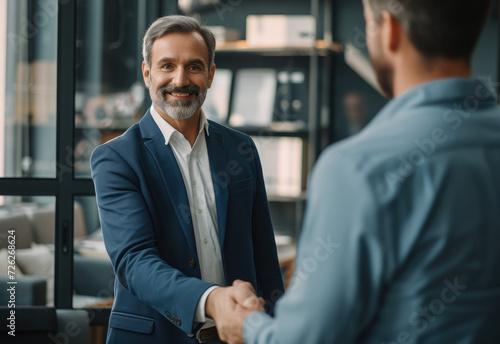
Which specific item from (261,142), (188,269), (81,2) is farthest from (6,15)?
(261,142)

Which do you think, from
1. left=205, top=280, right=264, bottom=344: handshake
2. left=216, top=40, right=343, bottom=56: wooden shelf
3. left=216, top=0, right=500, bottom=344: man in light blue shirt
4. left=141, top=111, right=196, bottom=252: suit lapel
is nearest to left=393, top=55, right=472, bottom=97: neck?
left=216, top=0, right=500, bottom=344: man in light blue shirt

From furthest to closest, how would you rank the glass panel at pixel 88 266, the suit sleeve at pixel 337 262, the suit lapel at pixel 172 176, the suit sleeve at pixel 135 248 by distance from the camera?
the glass panel at pixel 88 266
the suit lapel at pixel 172 176
the suit sleeve at pixel 135 248
the suit sleeve at pixel 337 262

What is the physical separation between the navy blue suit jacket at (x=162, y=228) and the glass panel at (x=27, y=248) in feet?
4.43

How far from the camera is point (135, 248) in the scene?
159cm

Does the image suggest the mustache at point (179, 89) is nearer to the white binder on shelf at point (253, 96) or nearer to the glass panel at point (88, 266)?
the glass panel at point (88, 266)

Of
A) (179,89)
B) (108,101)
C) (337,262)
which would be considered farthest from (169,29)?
(108,101)

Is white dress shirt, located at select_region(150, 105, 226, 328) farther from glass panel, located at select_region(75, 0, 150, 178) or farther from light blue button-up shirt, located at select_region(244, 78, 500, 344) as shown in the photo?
glass panel, located at select_region(75, 0, 150, 178)

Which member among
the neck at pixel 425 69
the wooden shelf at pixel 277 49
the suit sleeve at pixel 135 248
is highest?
the wooden shelf at pixel 277 49

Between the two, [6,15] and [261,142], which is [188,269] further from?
[261,142]

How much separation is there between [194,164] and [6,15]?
1760 millimetres

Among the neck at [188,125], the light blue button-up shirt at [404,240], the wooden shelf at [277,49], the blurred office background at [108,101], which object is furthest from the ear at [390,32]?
the wooden shelf at [277,49]

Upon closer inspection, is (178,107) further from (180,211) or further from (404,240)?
(404,240)

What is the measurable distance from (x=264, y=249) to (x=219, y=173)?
0.95 feet

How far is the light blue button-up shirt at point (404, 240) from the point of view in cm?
79
